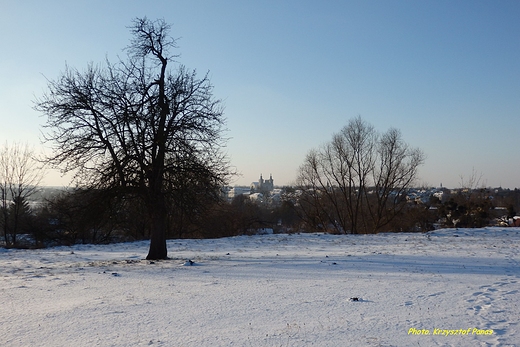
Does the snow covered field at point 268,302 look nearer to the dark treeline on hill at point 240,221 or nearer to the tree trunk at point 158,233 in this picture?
the tree trunk at point 158,233

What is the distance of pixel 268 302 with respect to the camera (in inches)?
309

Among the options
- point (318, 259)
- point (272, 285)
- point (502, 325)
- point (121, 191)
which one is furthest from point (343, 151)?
point (502, 325)

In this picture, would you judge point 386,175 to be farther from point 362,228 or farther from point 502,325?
point 502,325

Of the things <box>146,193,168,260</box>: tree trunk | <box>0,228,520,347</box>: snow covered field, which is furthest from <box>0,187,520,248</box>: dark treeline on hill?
<box>0,228,520,347</box>: snow covered field

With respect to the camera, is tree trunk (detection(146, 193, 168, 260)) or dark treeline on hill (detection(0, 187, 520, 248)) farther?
dark treeline on hill (detection(0, 187, 520, 248))

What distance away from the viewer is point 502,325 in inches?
238

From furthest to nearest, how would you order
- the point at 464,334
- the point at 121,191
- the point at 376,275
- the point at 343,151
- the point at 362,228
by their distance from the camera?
the point at 362,228
the point at 343,151
the point at 121,191
the point at 376,275
the point at 464,334

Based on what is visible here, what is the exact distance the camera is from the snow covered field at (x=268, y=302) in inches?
226

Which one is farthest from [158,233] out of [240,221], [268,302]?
[240,221]

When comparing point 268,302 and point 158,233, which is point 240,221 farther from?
point 268,302

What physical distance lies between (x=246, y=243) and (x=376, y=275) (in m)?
12.3

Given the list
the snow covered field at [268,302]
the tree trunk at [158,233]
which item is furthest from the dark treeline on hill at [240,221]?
the snow covered field at [268,302]

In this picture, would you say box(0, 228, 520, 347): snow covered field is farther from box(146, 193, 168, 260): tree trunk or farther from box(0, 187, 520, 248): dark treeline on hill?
box(0, 187, 520, 248): dark treeline on hill

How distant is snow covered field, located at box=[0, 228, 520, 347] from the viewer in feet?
18.8
